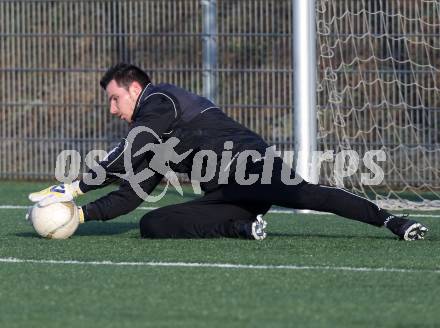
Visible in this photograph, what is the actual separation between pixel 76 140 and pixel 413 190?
4516mm

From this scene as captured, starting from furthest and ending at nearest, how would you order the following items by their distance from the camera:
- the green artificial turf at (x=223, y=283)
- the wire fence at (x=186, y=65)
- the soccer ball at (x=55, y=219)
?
the wire fence at (x=186, y=65), the soccer ball at (x=55, y=219), the green artificial turf at (x=223, y=283)

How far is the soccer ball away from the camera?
896 cm

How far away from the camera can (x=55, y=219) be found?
8.99 metres

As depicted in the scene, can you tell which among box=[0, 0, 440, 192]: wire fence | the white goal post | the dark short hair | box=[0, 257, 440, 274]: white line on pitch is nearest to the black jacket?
the dark short hair

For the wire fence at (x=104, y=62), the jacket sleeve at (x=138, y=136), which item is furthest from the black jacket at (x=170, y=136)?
the wire fence at (x=104, y=62)

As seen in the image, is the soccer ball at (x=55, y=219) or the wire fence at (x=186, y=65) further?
the wire fence at (x=186, y=65)

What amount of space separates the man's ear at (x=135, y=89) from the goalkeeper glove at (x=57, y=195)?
774mm

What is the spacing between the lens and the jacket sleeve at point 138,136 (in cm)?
896

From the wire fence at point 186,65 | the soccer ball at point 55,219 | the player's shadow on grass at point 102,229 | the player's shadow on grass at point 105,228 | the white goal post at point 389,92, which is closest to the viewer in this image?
the soccer ball at point 55,219

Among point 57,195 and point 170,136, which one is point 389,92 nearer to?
point 170,136

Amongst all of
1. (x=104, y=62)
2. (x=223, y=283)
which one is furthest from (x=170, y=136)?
A: (x=104, y=62)

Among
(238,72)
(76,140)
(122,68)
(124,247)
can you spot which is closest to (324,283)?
(124,247)

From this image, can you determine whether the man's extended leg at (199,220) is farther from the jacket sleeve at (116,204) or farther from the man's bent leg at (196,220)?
the jacket sleeve at (116,204)

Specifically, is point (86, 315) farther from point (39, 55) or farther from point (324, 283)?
point (39, 55)
